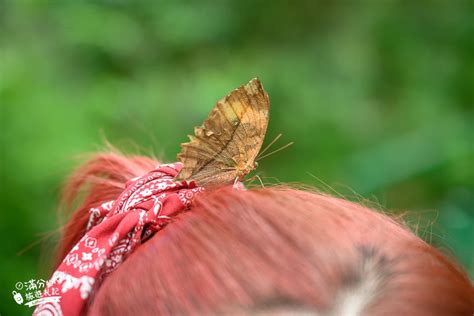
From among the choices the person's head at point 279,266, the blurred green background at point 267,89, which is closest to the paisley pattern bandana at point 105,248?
the person's head at point 279,266

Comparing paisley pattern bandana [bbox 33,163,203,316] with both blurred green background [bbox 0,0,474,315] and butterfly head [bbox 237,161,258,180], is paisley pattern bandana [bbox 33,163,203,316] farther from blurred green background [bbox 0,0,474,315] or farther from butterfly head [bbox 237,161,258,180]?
blurred green background [bbox 0,0,474,315]

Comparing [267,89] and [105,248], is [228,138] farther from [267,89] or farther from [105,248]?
[267,89]

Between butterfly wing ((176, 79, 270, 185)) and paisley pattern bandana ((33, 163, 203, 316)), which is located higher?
butterfly wing ((176, 79, 270, 185))

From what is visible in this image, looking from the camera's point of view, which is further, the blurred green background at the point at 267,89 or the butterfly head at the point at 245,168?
the blurred green background at the point at 267,89

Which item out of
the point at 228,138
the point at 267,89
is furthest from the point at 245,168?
the point at 267,89

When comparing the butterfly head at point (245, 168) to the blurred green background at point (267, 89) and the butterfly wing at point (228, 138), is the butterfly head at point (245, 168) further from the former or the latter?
the blurred green background at point (267, 89)

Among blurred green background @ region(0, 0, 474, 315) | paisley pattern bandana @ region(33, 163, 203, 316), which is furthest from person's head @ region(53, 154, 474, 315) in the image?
blurred green background @ region(0, 0, 474, 315)
